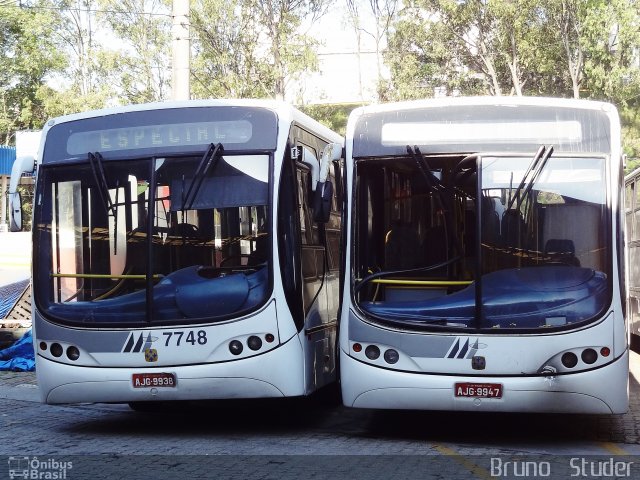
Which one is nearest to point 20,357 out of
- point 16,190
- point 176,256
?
point 16,190

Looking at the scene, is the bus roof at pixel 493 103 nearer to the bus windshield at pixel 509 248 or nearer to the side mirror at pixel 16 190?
the bus windshield at pixel 509 248

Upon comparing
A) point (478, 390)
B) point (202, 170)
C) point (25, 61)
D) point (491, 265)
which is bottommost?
point (478, 390)

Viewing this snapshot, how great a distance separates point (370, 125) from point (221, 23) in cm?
2384

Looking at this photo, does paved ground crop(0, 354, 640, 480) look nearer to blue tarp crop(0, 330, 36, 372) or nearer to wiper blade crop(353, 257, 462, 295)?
wiper blade crop(353, 257, 462, 295)

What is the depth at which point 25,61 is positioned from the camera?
49.7 meters

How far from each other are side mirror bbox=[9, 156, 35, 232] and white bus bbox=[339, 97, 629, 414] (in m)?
3.10

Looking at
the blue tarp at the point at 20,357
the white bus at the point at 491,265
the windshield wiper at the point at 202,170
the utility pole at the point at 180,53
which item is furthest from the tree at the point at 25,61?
the white bus at the point at 491,265

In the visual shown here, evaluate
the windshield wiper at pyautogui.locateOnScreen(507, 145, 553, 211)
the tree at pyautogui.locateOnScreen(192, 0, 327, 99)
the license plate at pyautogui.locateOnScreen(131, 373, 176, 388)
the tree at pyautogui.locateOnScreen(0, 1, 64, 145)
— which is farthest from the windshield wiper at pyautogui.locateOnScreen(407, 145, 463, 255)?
the tree at pyautogui.locateOnScreen(0, 1, 64, 145)

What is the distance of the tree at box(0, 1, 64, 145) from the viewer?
49.1 m

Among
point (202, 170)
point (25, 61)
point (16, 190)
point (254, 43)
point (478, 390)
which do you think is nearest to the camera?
point (478, 390)

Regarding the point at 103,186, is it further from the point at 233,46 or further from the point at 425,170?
the point at 233,46

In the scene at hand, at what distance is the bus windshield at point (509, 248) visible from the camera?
8.28m

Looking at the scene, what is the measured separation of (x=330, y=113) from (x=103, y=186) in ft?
92.7

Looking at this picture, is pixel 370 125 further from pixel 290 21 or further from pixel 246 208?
pixel 290 21
